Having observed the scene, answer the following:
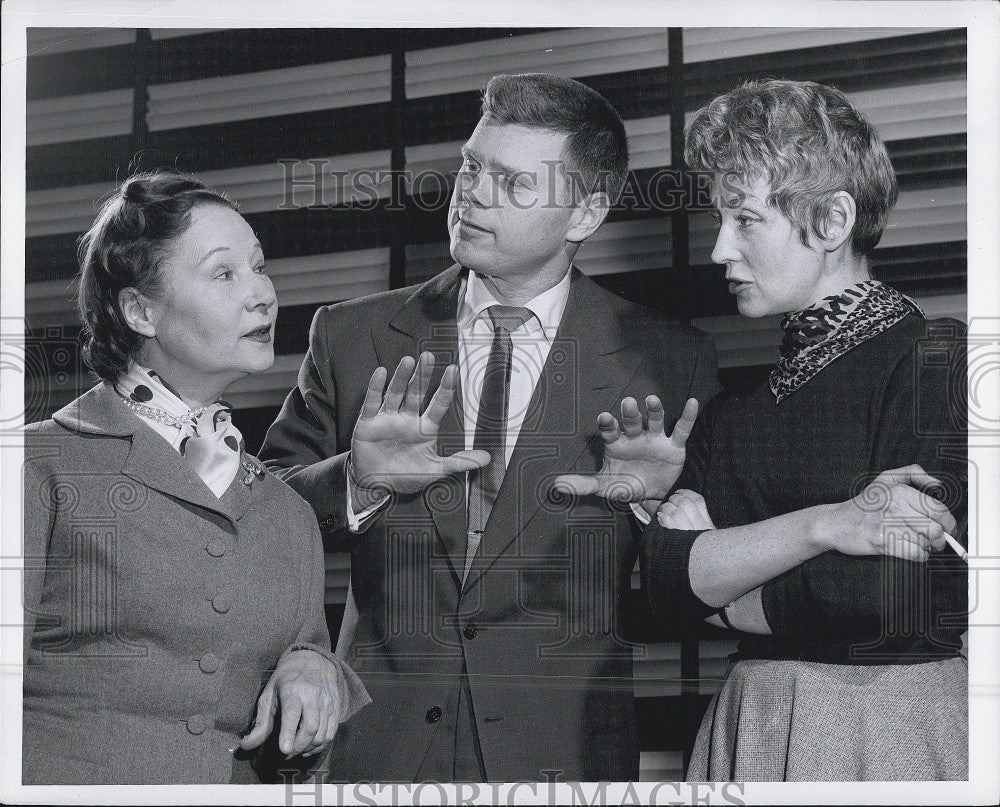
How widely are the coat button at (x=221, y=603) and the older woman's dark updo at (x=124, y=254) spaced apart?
0.62 meters

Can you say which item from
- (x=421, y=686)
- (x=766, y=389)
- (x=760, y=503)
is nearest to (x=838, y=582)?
(x=760, y=503)

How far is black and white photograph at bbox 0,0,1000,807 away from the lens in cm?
305

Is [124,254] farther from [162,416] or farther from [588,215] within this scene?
[588,215]

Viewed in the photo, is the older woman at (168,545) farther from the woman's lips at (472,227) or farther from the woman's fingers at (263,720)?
the woman's lips at (472,227)

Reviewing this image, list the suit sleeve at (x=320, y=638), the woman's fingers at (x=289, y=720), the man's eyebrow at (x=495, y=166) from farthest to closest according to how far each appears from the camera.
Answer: the man's eyebrow at (x=495, y=166)
the suit sleeve at (x=320, y=638)
the woman's fingers at (x=289, y=720)

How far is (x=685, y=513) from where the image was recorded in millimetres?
3088

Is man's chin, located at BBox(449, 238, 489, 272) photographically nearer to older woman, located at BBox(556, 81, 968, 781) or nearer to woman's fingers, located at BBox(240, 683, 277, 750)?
older woman, located at BBox(556, 81, 968, 781)

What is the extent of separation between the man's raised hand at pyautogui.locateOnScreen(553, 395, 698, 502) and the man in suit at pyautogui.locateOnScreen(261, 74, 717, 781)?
0.09 ft

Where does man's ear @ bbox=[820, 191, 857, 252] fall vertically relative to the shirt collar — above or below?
above

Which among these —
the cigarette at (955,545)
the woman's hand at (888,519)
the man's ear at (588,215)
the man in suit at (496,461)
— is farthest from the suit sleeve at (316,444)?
the cigarette at (955,545)

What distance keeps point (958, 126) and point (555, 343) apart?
1.20 metres

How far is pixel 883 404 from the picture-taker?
10.0 ft

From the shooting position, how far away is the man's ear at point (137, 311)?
10.3 feet

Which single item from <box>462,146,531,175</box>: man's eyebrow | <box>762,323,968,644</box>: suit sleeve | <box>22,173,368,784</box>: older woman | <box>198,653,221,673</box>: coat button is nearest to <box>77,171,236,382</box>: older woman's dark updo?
<box>22,173,368,784</box>: older woman
